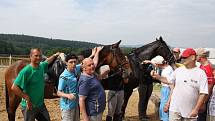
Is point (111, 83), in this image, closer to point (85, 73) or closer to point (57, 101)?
point (85, 73)

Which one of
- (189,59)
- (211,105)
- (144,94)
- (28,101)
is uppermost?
(189,59)

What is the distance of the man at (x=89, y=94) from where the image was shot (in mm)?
3867

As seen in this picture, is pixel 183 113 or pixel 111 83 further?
pixel 111 83

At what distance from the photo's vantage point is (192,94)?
166 inches

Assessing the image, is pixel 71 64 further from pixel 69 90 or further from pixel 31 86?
pixel 31 86

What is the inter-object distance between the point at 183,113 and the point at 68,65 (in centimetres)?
171

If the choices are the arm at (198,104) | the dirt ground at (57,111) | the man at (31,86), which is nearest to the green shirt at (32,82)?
the man at (31,86)

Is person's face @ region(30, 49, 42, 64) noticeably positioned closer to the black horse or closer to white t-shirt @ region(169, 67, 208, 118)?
white t-shirt @ region(169, 67, 208, 118)

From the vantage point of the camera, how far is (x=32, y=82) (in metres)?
4.51

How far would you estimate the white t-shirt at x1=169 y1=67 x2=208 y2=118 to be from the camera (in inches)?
165

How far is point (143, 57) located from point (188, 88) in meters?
4.34

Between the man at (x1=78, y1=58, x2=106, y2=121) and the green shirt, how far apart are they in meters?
0.89

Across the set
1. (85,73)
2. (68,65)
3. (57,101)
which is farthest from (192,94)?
(57,101)

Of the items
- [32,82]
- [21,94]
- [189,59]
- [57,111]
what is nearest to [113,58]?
[32,82]
